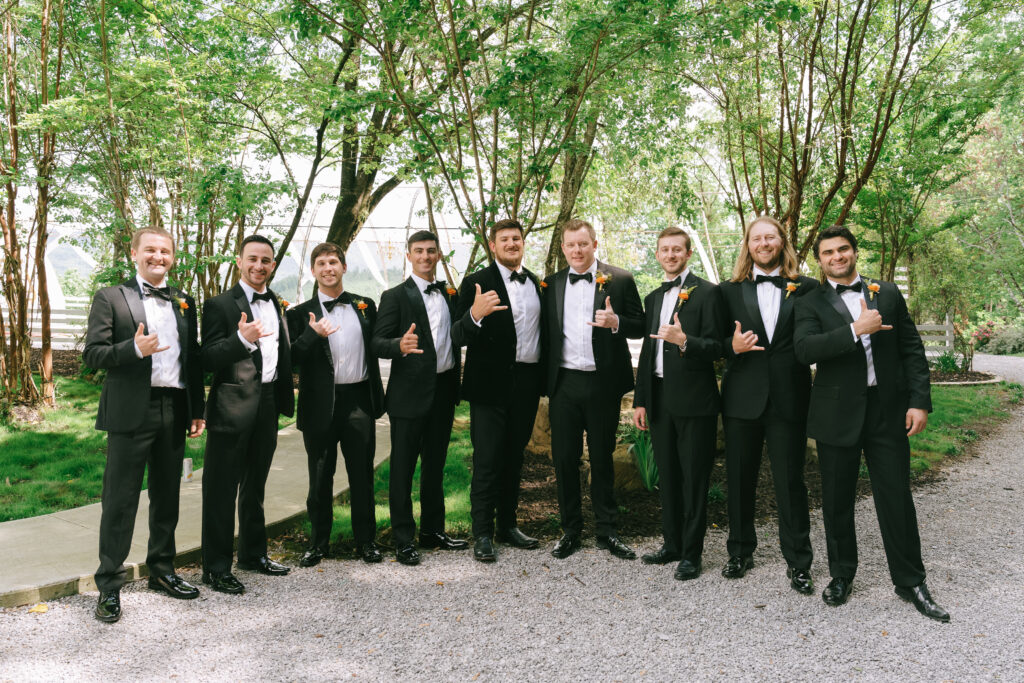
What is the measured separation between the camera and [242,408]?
3.79m

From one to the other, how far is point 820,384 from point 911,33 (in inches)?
249

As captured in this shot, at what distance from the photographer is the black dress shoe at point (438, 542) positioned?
4.50 meters

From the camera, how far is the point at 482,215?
247 inches

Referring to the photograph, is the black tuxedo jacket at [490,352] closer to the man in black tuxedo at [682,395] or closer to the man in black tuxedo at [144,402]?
the man in black tuxedo at [682,395]

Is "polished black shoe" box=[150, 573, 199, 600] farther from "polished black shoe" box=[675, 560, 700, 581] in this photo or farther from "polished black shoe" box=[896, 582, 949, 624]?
"polished black shoe" box=[896, 582, 949, 624]

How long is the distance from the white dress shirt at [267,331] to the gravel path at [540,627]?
1.22m

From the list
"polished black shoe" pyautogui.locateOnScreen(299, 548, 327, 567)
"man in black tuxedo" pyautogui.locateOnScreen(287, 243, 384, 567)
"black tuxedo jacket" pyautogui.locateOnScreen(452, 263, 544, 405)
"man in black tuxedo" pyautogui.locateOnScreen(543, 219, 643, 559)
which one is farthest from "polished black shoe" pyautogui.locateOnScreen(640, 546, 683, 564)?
"polished black shoe" pyautogui.locateOnScreen(299, 548, 327, 567)

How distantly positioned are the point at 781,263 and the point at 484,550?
2502 millimetres

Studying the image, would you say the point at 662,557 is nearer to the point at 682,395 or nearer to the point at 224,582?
the point at 682,395

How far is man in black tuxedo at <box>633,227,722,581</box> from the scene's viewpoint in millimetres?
4008

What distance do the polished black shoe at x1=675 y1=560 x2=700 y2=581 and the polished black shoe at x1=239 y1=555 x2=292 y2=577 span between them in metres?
2.31

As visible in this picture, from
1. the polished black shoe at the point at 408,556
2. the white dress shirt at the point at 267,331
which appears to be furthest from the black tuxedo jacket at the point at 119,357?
the polished black shoe at the point at 408,556

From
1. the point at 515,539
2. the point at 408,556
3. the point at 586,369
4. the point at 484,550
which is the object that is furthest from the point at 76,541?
the point at 586,369

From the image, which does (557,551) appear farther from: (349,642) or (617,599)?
(349,642)
